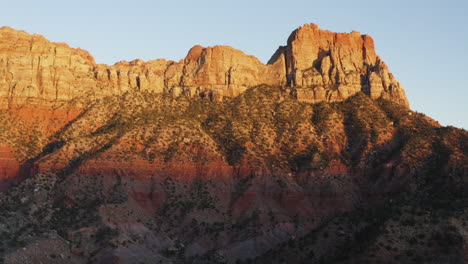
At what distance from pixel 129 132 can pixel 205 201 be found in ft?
68.9

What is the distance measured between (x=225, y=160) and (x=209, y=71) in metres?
33.9

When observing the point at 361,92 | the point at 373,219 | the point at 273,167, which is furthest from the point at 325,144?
the point at 373,219

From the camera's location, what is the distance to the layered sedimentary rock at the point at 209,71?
115938 mm

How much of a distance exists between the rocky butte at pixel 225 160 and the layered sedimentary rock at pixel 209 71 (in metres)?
0.33

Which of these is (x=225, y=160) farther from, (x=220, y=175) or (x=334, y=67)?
(x=334, y=67)

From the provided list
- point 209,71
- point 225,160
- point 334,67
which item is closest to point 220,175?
point 225,160

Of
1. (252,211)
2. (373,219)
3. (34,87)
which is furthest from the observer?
(34,87)

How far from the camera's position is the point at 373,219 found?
62312 millimetres

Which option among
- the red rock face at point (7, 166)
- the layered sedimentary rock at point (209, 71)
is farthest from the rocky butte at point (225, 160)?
the layered sedimentary rock at point (209, 71)

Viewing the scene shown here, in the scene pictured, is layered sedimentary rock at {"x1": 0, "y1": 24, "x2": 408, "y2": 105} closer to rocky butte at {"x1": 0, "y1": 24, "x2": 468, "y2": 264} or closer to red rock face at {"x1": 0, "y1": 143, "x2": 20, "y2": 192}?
rocky butte at {"x1": 0, "y1": 24, "x2": 468, "y2": 264}

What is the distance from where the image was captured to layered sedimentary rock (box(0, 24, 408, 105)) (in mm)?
115938

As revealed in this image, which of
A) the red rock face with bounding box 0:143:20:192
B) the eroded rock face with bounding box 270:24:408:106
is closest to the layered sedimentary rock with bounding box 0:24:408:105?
the eroded rock face with bounding box 270:24:408:106

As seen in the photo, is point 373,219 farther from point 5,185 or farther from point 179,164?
point 5,185

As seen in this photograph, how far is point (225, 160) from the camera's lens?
100 meters
